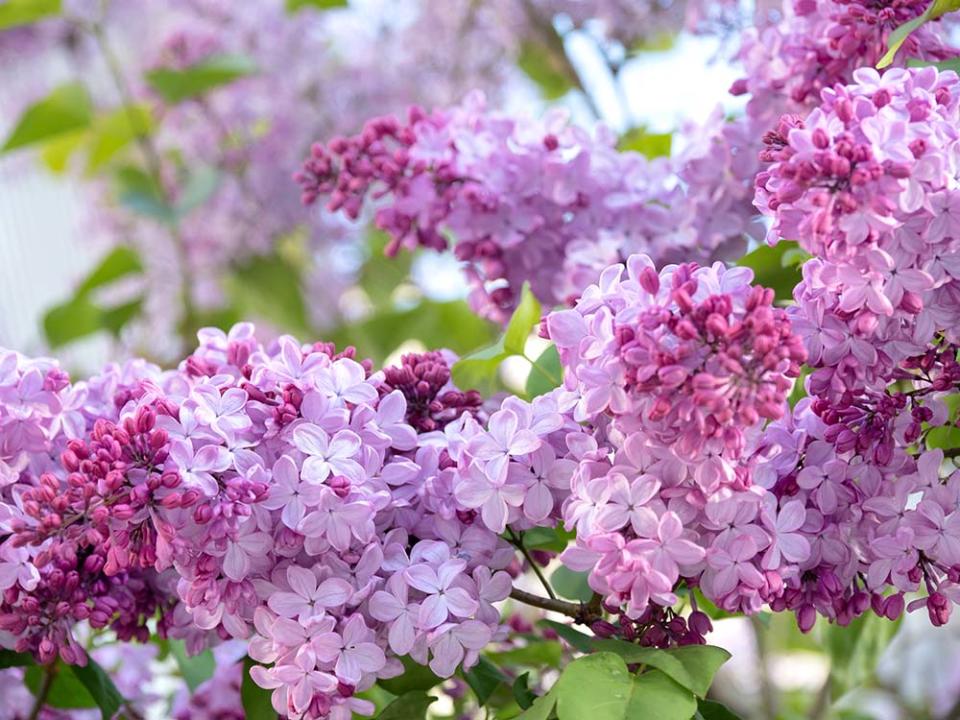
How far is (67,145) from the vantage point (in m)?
1.58

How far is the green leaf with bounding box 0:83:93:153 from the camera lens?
1.29 meters

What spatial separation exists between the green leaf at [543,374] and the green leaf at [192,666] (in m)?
0.23

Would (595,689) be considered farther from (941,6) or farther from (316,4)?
(316,4)

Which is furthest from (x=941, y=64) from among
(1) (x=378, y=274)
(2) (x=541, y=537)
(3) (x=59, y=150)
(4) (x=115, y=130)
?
(3) (x=59, y=150)

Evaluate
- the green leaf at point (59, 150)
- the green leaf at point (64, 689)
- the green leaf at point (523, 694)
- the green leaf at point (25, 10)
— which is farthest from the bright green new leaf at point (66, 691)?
the green leaf at point (59, 150)

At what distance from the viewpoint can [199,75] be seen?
1226mm

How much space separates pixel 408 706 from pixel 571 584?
110 mm

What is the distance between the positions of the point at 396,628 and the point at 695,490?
0.12 m

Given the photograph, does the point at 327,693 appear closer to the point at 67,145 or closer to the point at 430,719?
the point at 430,719

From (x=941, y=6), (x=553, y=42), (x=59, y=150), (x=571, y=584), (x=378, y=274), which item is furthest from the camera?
(x=59, y=150)

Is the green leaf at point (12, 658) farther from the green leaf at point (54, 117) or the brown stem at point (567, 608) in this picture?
the green leaf at point (54, 117)

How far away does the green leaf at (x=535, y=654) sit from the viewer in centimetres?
68

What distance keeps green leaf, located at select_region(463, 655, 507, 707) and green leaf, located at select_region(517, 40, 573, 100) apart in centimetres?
68

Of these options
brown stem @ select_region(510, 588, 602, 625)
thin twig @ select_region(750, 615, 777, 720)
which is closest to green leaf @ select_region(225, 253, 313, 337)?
thin twig @ select_region(750, 615, 777, 720)
